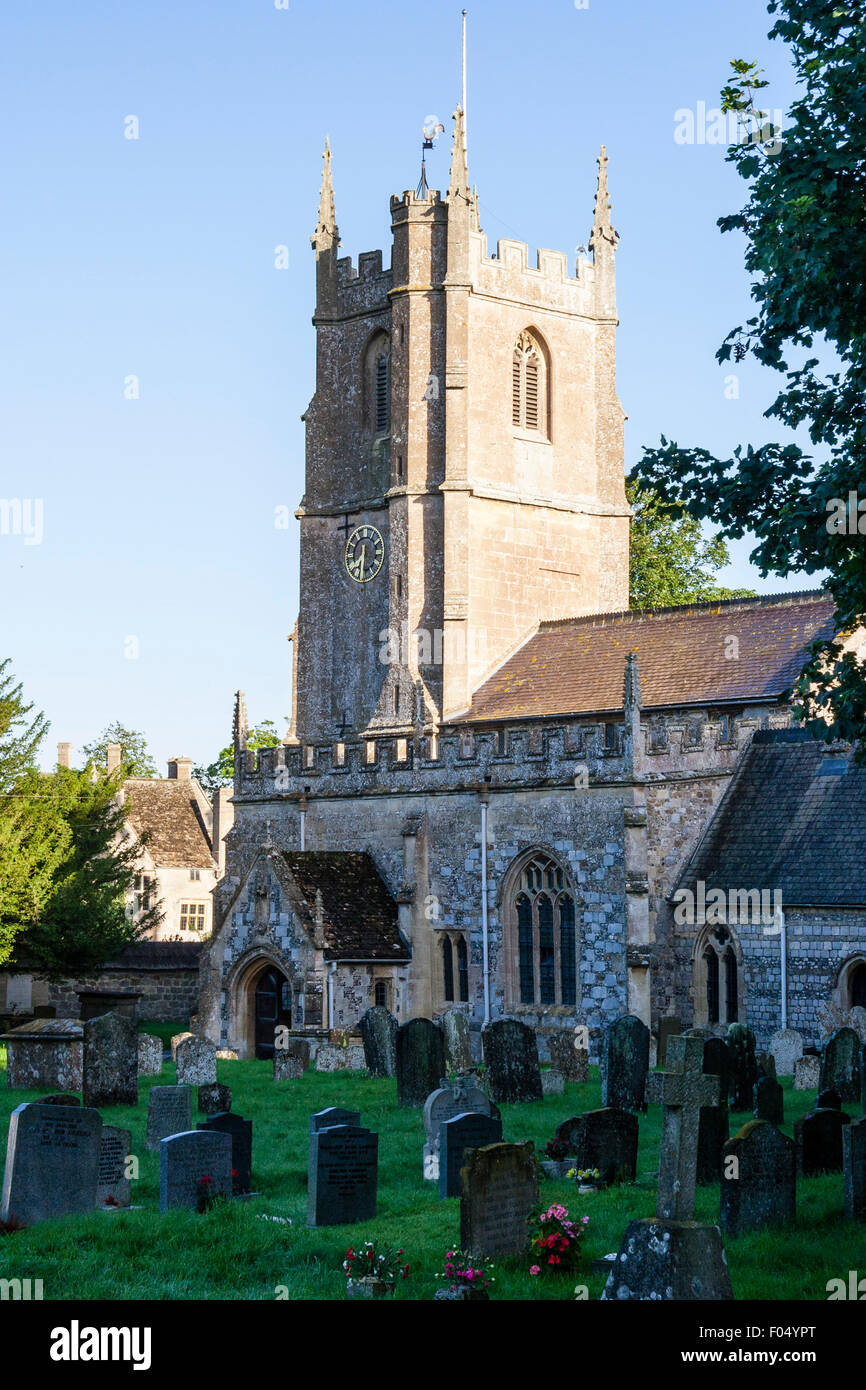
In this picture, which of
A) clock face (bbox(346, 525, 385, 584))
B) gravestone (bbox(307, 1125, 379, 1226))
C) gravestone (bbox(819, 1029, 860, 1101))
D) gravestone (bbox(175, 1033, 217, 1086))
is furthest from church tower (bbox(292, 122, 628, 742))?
gravestone (bbox(307, 1125, 379, 1226))

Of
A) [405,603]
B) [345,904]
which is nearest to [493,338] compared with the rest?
[405,603]

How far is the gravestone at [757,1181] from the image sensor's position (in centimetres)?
1361

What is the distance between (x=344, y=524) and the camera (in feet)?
143

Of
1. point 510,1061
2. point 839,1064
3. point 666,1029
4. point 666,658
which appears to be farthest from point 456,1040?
point 666,658

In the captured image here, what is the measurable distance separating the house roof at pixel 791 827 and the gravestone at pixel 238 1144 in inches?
540

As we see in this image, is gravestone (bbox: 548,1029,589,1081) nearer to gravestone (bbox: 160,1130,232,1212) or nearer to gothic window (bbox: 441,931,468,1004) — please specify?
gothic window (bbox: 441,931,468,1004)

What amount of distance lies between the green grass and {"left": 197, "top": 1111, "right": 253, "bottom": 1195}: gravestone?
0.75 ft

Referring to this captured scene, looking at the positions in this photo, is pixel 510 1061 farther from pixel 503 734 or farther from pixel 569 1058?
pixel 503 734

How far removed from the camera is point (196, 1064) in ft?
84.3

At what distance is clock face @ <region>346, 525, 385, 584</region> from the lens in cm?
4238

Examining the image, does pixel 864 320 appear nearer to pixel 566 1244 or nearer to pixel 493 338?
pixel 566 1244

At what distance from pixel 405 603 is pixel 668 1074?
30.2 meters

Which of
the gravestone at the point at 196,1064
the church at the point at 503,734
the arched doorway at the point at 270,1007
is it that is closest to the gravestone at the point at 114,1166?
the gravestone at the point at 196,1064

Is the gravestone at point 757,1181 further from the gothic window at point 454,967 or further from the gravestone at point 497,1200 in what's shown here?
the gothic window at point 454,967
